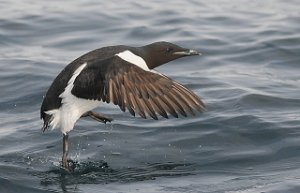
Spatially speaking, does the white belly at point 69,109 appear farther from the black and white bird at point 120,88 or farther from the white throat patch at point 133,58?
the white throat patch at point 133,58

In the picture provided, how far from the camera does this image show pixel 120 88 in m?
7.65

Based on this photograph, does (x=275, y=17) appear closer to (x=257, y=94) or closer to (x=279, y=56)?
(x=279, y=56)

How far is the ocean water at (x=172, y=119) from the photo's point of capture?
8.30 m

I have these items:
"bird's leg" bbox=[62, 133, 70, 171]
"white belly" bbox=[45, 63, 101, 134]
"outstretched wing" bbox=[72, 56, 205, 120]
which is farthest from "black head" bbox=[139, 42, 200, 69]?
"bird's leg" bbox=[62, 133, 70, 171]

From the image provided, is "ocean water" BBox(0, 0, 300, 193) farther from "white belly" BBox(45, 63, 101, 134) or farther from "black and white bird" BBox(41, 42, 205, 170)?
"black and white bird" BBox(41, 42, 205, 170)

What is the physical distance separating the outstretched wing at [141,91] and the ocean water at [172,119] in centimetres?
80

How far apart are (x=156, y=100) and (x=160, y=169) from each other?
1.17 metres

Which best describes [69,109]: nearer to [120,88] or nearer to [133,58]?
[133,58]

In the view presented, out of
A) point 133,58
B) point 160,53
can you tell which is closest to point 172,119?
point 160,53

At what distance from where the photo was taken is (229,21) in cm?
1516

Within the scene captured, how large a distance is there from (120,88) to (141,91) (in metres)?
0.20

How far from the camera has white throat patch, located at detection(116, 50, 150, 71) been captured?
8.25 m

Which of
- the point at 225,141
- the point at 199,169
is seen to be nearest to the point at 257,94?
the point at 225,141

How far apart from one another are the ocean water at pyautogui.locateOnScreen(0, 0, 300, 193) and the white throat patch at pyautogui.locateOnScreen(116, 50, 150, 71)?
100 centimetres
